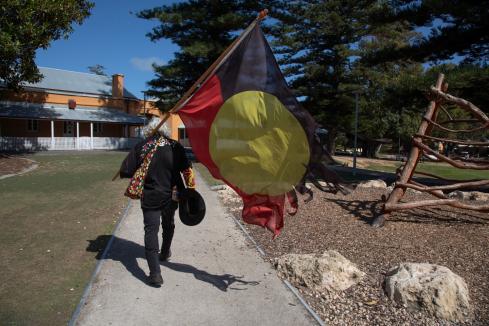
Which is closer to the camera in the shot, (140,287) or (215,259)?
(140,287)

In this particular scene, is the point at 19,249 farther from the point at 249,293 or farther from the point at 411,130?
the point at 411,130

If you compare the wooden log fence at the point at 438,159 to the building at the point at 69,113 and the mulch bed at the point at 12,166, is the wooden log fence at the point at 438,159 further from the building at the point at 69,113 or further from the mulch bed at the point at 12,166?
the building at the point at 69,113

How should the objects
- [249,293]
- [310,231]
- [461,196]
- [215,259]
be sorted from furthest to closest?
[461,196]
[310,231]
[215,259]
[249,293]

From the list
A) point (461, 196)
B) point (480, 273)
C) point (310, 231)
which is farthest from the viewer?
point (461, 196)

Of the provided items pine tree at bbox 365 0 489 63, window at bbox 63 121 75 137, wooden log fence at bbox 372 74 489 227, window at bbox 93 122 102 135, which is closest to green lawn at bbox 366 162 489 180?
pine tree at bbox 365 0 489 63

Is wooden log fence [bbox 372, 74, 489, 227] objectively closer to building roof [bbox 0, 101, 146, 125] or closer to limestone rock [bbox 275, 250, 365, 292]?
limestone rock [bbox 275, 250, 365, 292]

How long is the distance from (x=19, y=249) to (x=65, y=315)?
2.45 meters

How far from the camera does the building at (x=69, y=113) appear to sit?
3122 cm

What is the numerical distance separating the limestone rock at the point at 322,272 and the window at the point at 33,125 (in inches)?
1365

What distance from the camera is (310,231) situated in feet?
21.3

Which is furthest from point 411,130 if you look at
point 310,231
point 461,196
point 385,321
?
point 385,321

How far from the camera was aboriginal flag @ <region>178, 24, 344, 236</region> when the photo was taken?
13.5 ft

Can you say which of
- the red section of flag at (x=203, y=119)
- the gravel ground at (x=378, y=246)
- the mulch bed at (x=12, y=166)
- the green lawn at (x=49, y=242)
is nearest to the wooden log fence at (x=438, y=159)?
the gravel ground at (x=378, y=246)

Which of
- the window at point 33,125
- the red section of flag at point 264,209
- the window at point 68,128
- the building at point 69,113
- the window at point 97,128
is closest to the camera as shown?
the red section of flag at point 264,209
